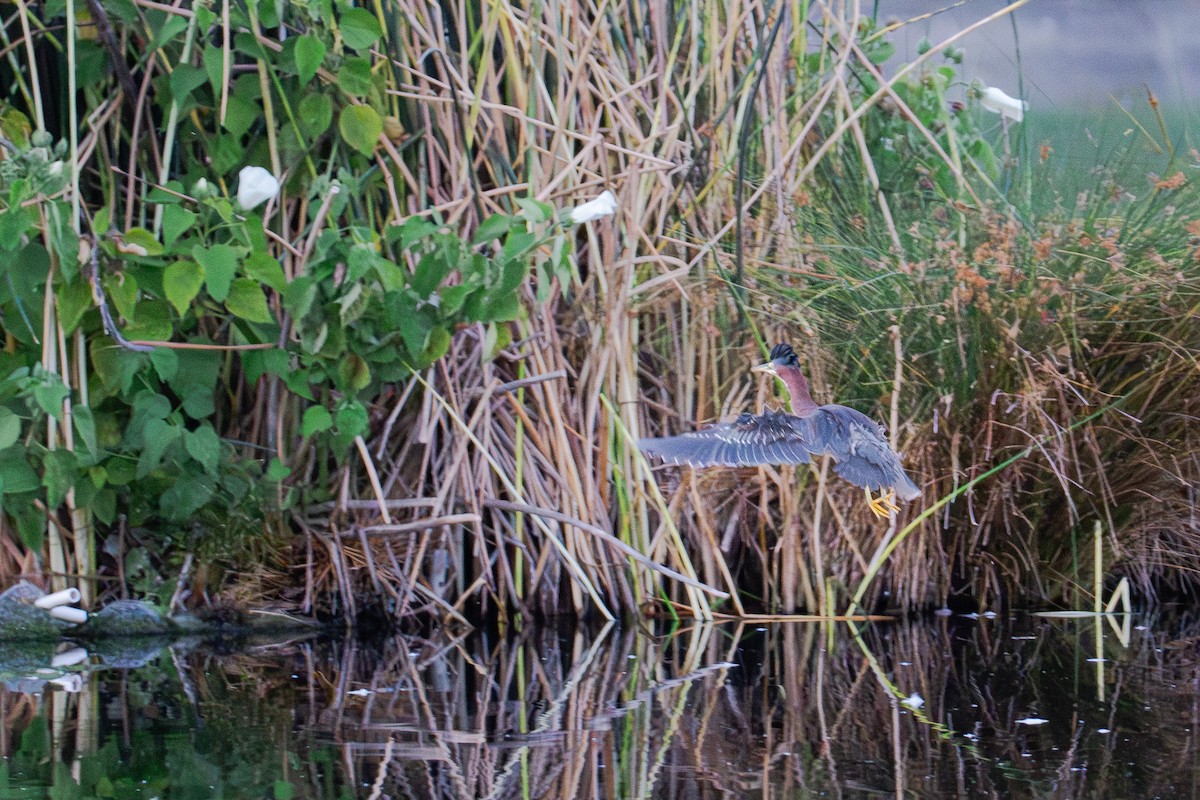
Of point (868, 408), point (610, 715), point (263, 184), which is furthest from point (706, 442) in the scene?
point (263, 184)

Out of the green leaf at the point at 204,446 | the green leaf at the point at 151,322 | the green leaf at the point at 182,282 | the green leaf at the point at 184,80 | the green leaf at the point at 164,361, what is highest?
the green leaf at the point at 184,80

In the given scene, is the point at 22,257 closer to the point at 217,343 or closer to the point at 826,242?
the point at 217,343

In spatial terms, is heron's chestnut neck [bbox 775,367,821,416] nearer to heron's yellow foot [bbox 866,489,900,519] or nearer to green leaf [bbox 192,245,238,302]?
heron's yellow foot [bbox 866,489,900,519]

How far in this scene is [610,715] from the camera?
8.66ft

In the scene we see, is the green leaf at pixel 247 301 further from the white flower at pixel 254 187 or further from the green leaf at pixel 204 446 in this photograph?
the green leaf at pixel 204 446

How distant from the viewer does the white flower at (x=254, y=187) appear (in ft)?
10.2

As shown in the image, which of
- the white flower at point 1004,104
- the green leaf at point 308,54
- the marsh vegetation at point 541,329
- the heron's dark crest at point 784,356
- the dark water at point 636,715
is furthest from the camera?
the white flower at point 1004,104

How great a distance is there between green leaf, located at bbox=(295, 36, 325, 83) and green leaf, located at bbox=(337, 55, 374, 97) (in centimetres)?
12

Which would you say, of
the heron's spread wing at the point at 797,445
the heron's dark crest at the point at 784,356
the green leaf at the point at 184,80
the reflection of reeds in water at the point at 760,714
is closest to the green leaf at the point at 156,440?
the reflection of reeds in water at the point at 760,714

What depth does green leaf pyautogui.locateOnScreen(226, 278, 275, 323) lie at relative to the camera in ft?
10.3

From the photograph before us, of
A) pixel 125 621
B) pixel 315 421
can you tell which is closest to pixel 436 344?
pixel 315 421

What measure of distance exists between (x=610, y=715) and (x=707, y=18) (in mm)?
1992

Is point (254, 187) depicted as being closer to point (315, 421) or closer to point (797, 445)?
point (315, 421)

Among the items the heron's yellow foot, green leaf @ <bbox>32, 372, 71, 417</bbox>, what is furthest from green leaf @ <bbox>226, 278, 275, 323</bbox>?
the heron's yellow foot
